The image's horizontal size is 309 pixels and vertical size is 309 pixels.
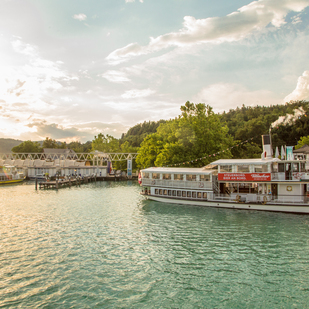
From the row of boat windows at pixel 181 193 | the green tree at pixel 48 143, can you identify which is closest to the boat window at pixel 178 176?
the row of boat windows at pixel 181 193

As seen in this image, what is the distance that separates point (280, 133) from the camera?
89.9m

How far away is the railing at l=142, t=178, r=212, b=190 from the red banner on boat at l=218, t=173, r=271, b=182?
234 centimetres

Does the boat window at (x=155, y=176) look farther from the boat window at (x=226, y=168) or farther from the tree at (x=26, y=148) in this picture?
the tree at (x=26, y=148)

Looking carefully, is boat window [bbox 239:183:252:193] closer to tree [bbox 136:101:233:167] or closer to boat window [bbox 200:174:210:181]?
boat window [bbox 200:174:210:181]

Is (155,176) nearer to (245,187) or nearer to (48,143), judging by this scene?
(245,187)

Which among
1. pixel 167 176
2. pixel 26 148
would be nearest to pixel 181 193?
pixel 167 176

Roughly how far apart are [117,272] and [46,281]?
4.50 meters

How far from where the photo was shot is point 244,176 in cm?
3478

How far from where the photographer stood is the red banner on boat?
1336 inches

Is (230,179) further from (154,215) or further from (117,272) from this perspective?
(117,272)

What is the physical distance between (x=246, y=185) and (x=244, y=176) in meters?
2.31

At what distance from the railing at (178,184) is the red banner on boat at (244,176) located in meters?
2.34

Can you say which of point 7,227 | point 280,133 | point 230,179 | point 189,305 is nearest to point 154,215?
point 230,179

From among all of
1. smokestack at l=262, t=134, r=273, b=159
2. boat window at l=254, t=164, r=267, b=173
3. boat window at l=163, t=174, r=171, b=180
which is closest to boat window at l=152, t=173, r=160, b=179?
boat window at l=163, t=174, r=171, b=180
